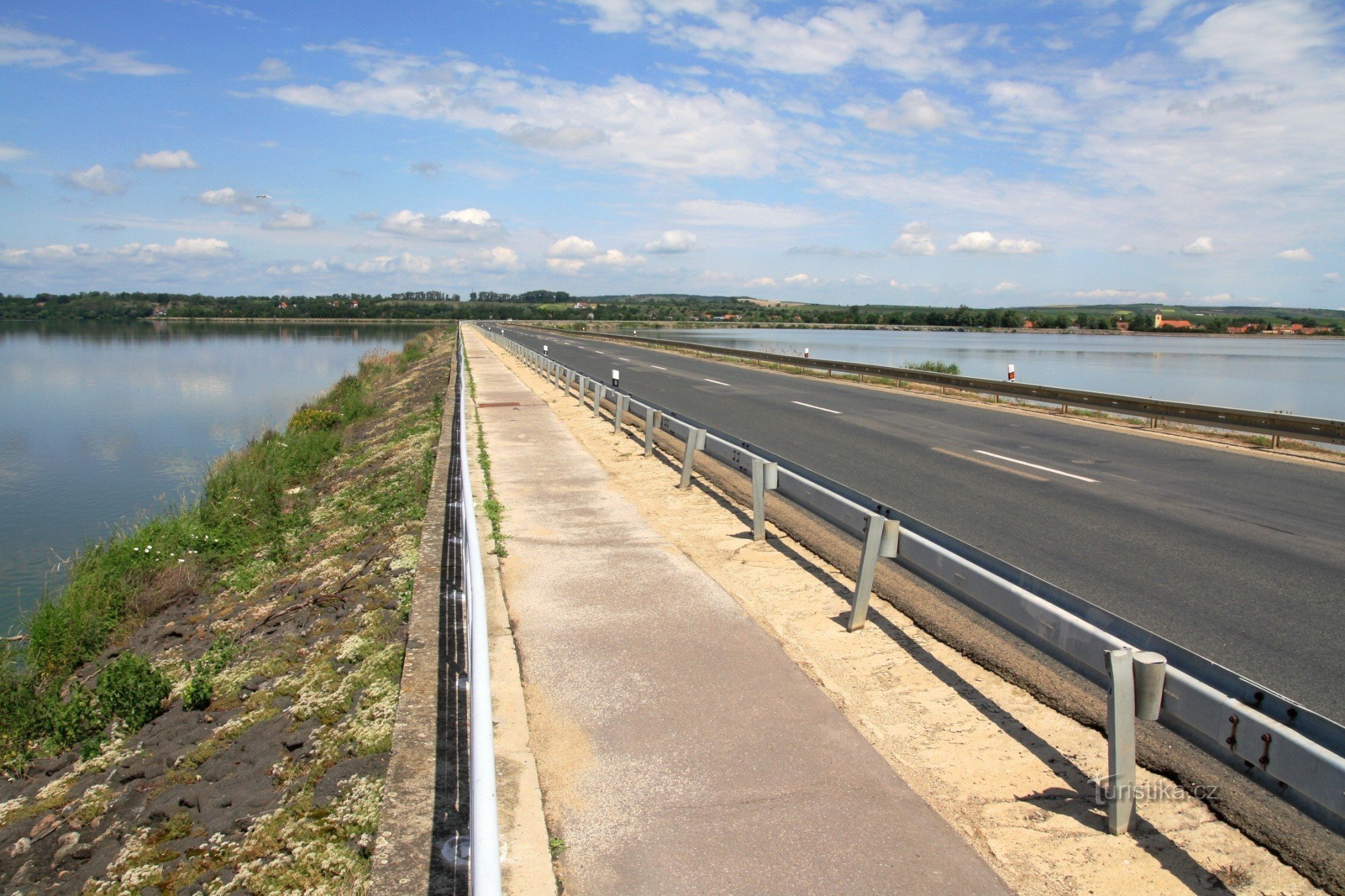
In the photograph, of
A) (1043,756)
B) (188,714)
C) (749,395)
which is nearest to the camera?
(1043,756)

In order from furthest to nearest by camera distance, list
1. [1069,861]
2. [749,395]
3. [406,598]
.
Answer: [749,395], [406,598], [1069,861]

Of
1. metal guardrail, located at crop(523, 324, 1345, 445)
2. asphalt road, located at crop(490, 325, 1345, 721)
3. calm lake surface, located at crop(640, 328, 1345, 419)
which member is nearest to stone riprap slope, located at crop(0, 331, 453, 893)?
asphalt road, located at crop(490, 325, 1345, 721)

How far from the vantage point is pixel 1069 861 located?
3514 millimetres

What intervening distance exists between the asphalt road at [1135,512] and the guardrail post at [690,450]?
192 cm

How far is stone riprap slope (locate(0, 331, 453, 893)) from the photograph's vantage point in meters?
4.89

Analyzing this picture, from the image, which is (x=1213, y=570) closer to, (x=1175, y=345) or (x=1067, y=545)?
(x=1067, y=545)

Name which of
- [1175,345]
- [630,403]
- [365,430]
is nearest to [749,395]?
[630,403]

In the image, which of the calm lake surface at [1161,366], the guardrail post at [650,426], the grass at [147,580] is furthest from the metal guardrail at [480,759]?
the calm lake surface at [1161,366]

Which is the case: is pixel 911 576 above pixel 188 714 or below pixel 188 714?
above

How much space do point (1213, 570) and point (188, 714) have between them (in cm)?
858

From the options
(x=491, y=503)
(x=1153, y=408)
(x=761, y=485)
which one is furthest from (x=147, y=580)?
(x=1153, y=408)

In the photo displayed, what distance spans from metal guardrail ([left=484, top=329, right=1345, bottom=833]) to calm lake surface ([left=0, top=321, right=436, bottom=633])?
11929 millimetres

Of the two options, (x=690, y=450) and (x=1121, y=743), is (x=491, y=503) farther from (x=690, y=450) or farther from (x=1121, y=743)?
(x=1121, y=743)

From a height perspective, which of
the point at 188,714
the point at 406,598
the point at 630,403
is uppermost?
the point at 630,403
